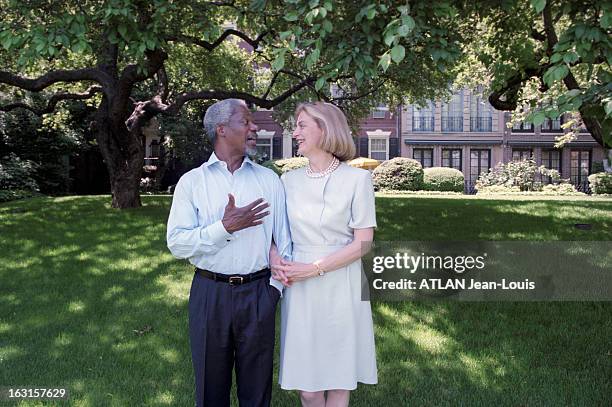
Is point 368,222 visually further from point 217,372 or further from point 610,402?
point 610,402

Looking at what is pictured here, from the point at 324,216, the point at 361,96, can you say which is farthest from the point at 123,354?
the point at 361,96

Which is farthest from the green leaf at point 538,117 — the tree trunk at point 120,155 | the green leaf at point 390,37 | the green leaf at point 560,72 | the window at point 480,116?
the window at point 480,116

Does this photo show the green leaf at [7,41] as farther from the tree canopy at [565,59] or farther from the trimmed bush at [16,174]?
the trimmed bush at [16,174]

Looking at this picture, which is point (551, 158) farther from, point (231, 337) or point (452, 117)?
point (231, 337)

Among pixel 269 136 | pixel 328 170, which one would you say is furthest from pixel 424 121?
pixel 328 170

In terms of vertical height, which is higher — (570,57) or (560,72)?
(570,57)

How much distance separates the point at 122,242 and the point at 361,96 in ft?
35.7

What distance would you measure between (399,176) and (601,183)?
10.9 m

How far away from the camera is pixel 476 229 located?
1075 cm

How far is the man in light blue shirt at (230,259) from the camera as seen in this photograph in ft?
9.87

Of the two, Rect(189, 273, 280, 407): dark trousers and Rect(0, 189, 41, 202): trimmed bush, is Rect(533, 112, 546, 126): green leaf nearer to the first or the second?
Rect(189, 273, 280, 407): dark trousers

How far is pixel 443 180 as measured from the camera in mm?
30406

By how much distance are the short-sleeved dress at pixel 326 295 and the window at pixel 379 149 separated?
3424 cm

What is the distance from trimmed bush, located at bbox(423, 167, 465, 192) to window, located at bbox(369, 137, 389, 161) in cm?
650
